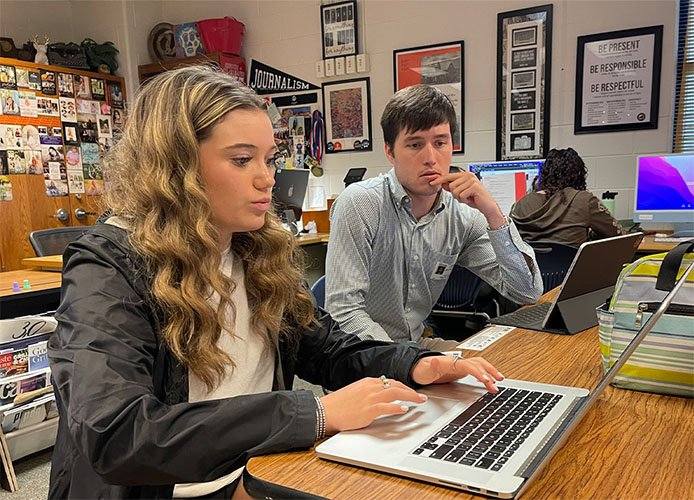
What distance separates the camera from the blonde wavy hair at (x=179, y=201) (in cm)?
92

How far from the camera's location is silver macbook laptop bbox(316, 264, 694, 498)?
25.1 inches

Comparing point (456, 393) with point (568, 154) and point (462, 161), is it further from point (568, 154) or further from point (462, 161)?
point (462, 161)

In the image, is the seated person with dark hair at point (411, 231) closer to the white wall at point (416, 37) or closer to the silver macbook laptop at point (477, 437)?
the silver macbook laptop at point (477, 437)

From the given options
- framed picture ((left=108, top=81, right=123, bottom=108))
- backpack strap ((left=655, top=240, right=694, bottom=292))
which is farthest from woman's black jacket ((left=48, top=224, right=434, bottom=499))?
framed picture ((left=108, top=81, right=123, bottom=108))

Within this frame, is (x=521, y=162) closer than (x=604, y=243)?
No

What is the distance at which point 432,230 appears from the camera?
5.54 ft

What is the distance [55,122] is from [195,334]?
4105mm

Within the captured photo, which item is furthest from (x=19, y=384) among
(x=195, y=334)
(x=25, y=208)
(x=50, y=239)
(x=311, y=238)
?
(x=25, y=208)

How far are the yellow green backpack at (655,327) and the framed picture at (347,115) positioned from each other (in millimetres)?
3562

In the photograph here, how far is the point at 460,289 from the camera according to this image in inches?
99.2

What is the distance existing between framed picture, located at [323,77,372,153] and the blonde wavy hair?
3.39 m


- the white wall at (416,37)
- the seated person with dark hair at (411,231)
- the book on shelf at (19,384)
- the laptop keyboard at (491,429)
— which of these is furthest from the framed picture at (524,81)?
the laptop keyboard at (491,429)

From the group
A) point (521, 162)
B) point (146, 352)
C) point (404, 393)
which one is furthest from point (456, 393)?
point (521, 162)

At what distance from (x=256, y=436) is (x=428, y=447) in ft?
0.74
